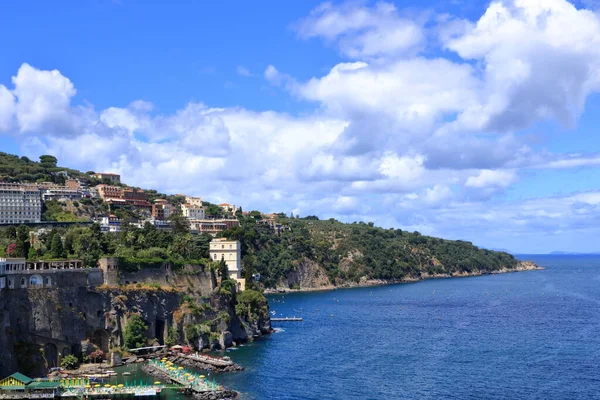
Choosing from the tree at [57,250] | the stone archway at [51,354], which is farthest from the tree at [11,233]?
the stone archway at [51,354]

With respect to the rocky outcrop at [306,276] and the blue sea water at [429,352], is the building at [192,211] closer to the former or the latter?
the rocky outcrop at [306,276]

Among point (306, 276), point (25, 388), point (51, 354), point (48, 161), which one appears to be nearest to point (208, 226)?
point (306, 276)

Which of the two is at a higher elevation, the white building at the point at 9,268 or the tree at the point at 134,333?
the white building at the point at 9,268

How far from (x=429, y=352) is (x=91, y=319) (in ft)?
130

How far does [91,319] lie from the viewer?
73688 millimetres

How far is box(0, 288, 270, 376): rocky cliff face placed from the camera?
6562cm

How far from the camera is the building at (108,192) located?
162625mm

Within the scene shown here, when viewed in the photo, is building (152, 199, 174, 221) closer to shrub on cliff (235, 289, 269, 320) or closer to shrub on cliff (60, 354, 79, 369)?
shrub on cliff (235, 289, 269, 320)

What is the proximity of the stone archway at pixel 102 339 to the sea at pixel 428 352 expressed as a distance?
14.8m

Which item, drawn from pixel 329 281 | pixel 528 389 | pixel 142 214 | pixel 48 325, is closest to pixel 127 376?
pixel 48 325

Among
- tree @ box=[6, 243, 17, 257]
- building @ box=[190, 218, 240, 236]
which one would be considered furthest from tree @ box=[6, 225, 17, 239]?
building @ box=[190, 218, 240, 236]

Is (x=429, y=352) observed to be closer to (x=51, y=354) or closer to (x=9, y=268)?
(x=51, y=354)

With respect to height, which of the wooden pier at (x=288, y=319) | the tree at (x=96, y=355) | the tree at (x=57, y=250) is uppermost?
the tree at (x=57, y=250)

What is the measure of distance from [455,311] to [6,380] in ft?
275
